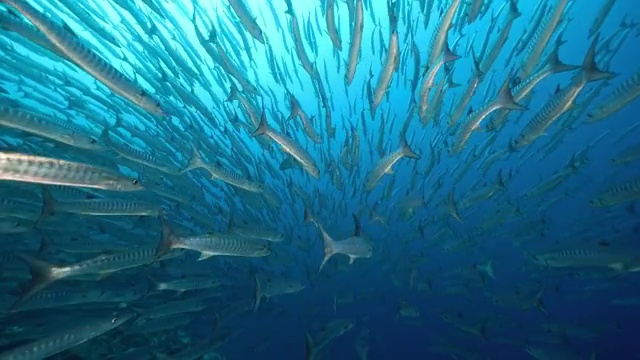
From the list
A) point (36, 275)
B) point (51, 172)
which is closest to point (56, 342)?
point (36, 275)

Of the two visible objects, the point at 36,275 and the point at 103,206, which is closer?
the point at 36,275

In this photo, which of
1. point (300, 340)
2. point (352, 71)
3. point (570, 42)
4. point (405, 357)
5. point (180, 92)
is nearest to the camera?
point (352, 71)

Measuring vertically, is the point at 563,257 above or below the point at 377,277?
below

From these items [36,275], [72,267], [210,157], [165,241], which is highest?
[210,157]

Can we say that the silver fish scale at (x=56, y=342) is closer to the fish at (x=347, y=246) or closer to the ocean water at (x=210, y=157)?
the ocean water at (x=210, y=157)

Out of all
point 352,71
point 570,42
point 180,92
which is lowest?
point 352,71

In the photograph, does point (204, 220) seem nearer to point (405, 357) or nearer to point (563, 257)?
point (563, 257)

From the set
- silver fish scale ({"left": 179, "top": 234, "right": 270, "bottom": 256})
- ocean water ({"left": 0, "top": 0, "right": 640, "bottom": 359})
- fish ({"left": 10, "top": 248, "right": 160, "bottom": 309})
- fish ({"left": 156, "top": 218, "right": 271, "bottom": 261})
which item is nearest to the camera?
fish ({"left": 10, "top": 248, "right": 160, "bottom": 309})

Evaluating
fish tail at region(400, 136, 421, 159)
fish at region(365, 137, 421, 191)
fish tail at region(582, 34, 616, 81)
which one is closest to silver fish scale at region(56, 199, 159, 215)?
fish at region(365, 137, 421, 191)

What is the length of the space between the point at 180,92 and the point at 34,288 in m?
4.96

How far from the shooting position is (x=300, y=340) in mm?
22875

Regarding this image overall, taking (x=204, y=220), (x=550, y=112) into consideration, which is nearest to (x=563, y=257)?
(x=550, y=112)

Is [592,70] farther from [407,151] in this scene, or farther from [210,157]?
[210,157]

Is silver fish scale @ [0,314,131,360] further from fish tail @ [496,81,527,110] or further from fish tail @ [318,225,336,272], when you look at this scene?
fish tail @ [496,81,527,110]
